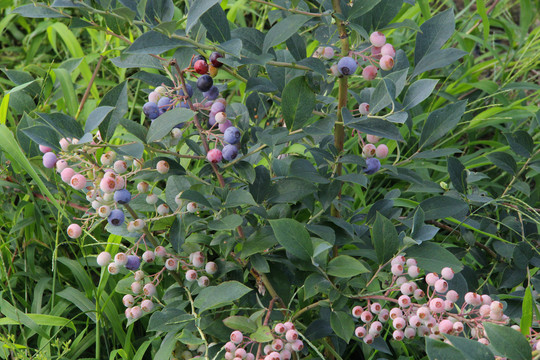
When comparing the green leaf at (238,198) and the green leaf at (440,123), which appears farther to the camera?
the green leaf at (440,123)

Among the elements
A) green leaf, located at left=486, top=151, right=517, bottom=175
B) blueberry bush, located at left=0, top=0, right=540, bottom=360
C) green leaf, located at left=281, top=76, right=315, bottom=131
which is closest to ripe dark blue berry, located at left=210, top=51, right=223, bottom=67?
blueberry bush, located at left=0, top=0, right=540, bottom=360

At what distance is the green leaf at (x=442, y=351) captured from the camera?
61 centimetres

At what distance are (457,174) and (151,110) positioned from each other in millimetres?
605

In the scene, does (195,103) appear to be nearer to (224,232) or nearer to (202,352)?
(224,232)

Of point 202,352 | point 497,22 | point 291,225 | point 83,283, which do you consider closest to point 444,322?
point 291,225

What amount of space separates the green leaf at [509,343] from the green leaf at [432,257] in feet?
0.79

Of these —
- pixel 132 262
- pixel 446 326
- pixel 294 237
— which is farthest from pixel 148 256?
pixel 446 326

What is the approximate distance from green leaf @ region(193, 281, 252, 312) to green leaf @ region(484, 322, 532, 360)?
353mm

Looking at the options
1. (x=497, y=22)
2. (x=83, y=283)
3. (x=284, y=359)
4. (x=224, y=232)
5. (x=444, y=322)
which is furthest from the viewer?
(x=497, y=22)

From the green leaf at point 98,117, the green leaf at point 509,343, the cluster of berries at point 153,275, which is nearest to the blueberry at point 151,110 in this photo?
the green leaf at point 98,117

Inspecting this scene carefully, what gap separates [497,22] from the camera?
1.92 m

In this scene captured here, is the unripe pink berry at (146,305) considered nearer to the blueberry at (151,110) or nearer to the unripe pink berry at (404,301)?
the blueberry at (151,110)

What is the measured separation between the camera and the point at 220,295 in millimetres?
862

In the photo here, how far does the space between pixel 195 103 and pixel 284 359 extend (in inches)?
17.3
